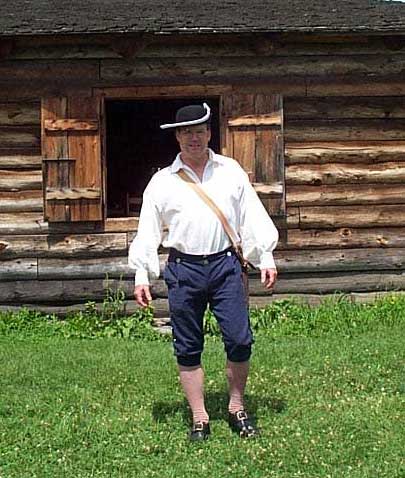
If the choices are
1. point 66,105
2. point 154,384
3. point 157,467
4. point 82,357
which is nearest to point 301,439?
point 157,467

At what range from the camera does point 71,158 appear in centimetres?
926

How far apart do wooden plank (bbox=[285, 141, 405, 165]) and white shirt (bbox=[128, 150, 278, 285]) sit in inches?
161

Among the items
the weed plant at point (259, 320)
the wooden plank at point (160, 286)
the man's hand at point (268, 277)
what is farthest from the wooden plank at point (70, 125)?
the man's hand at point (268, 277)

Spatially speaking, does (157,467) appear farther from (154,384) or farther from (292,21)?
(292,21)

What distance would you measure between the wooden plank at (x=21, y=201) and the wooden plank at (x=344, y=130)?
2698mm

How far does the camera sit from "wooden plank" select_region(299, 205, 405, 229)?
9695 mm

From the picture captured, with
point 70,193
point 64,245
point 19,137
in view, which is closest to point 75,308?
point 64,245

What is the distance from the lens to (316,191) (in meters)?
9.69

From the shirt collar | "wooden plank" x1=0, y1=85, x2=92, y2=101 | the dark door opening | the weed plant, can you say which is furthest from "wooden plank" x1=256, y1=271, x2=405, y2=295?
the dark door opening

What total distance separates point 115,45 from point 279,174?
2.14m

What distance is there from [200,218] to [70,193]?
4087mm

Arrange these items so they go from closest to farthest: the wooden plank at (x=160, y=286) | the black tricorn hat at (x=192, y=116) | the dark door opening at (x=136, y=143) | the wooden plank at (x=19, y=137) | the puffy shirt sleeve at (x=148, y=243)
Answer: the black tricorn hat at (x=192, y=116), the puffy shirt sleeve at (x=148, y=243), the wooden plank at (x=19, y=137), the wooden plank at (x=160, y=286), the dark door opening at (x=136, y=143)

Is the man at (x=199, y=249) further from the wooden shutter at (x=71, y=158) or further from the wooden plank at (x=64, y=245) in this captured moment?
the wooden plank at (x=64, y=245)

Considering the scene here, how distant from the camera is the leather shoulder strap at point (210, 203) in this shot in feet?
17.8
